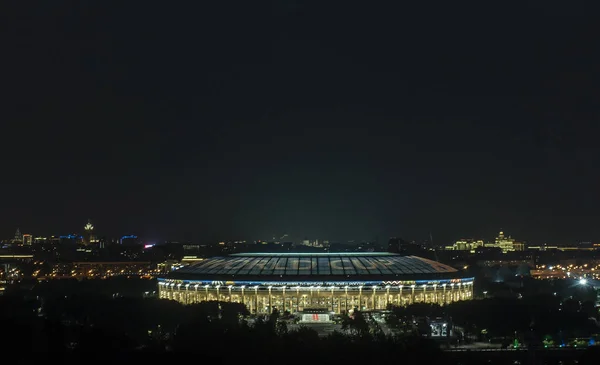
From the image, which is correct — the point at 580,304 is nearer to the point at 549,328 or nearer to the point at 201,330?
the point at 549,328

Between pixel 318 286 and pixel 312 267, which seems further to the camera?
pixel 312 267

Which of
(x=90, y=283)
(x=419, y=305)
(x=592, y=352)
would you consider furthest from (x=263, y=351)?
(x=90, y=283)

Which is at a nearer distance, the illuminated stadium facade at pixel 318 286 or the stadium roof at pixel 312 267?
the illuminated stadium facade at pixel 318 286

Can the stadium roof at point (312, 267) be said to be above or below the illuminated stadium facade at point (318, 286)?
above

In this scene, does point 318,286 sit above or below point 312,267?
below
